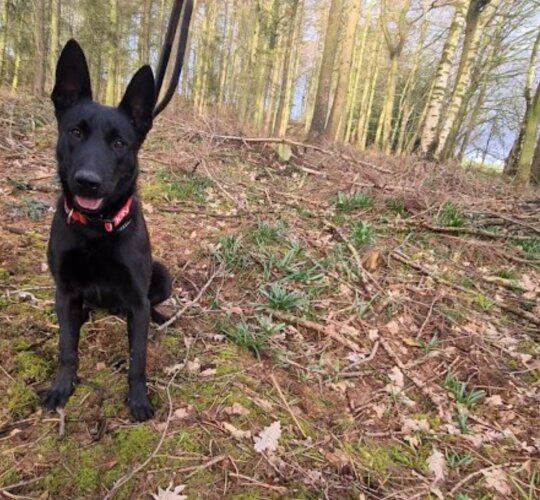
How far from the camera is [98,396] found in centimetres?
216

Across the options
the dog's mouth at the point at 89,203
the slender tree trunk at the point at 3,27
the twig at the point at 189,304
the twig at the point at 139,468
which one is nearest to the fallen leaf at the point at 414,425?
the twig at the point at 139,468

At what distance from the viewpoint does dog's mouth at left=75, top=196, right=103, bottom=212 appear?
6.37 ft

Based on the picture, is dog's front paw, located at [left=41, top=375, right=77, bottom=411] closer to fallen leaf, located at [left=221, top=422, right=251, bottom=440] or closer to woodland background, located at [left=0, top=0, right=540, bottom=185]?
fallen leaf, located at [left=221, top=422, right=251, bottom=440]

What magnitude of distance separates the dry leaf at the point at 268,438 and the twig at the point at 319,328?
1028 mm

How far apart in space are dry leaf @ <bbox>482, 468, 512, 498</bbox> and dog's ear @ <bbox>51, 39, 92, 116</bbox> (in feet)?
9.08

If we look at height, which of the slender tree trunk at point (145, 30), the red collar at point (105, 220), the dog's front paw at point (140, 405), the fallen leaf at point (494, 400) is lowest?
the fallen leaf at point (494, 400)

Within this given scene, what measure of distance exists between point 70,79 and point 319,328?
2.18 meters

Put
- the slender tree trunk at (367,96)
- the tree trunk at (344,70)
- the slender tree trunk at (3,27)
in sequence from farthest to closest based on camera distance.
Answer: the slender tree trunk at (367,96) < the slender tree trunk at (3,27) < the tree trunk at (344,70)

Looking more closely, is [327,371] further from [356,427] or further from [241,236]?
[241,236]

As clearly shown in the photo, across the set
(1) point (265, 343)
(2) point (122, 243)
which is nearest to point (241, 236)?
(1) point (265, 343)

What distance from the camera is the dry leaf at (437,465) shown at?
86.4 inches

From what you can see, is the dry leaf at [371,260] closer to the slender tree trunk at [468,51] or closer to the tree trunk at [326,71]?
the tree trunk at [326,71]

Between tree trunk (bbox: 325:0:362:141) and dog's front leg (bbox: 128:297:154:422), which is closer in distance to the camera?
dog's front leg (bbox: 128:297:154:422)

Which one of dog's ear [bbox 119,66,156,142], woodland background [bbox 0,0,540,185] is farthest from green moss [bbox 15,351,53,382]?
woodland background [bbox 0,0,540,185]
